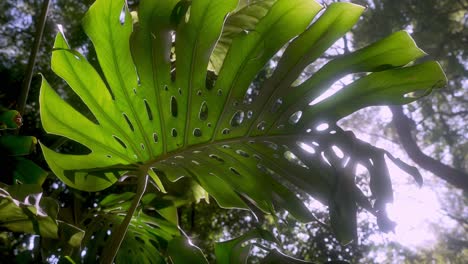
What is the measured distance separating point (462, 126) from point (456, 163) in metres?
0.44

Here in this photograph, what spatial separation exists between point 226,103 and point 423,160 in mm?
4414

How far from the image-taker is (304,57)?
820 millimetres

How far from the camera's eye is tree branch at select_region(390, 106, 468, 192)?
477cm

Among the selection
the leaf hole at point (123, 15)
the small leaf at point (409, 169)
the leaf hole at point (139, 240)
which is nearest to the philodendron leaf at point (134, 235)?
the leaf hole at point (139, 240)

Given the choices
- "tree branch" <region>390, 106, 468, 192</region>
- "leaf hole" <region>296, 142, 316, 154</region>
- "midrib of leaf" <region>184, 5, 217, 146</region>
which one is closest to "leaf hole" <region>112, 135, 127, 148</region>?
"midrib of leaf" <region>184, 5, 217, 146</region>

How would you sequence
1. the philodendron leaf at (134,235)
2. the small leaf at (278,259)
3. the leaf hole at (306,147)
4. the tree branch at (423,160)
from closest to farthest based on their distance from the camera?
the small leaf at (278,259) < the leaf hole at (306,147) < the philodendron leaf at (134,235) < the tree branch at (423,160)

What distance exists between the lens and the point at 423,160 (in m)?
4.86

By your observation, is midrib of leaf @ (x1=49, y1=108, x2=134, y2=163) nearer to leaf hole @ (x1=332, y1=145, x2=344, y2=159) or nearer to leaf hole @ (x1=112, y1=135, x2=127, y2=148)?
leaf hole @ (x1=112, y1=135, x2=127, y2=148)

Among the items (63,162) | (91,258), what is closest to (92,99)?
(63,162)

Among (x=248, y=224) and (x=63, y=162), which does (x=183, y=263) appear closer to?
(x=63, y=162)

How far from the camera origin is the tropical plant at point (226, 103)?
0.75 m

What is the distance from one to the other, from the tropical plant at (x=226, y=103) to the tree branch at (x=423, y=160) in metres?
4.29

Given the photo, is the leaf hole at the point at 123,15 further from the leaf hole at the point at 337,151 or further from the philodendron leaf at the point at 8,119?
the leaf hole at the point at 337,151

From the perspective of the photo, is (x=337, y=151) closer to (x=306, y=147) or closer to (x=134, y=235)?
(x=306, y=147)
